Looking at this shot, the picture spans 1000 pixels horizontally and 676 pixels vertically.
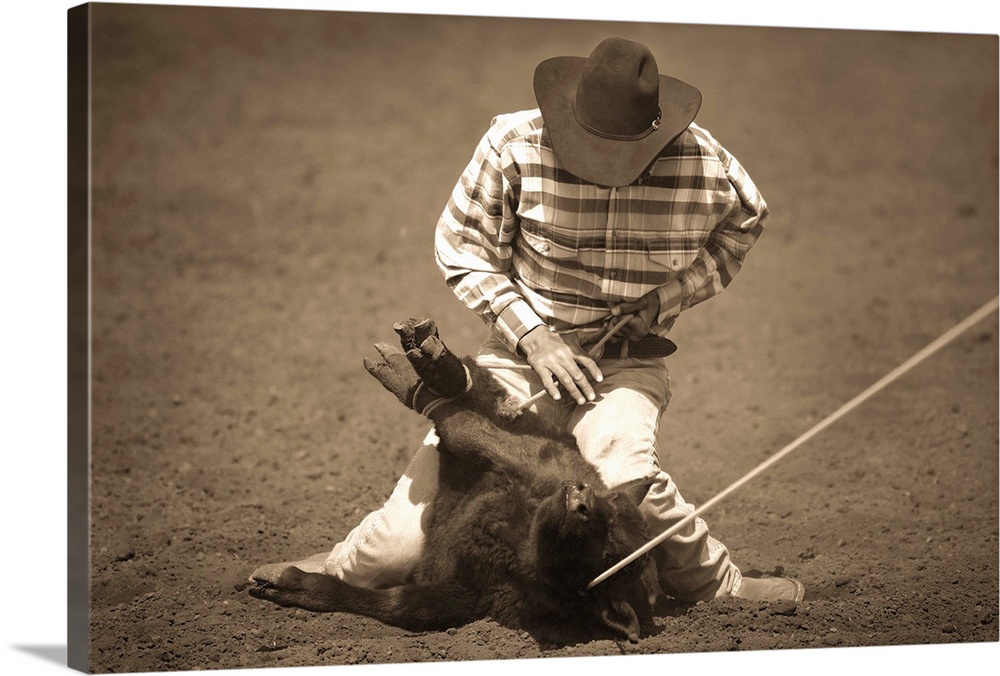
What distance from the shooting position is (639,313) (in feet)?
9.30

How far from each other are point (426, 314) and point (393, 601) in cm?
197

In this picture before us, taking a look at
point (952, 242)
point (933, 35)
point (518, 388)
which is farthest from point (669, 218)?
point (952, 242)

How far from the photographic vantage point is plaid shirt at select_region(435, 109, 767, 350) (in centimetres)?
274

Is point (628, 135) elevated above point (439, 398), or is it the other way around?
point (628, 135)

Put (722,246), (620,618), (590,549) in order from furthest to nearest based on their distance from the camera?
(722,246), (620,618), (590,549)

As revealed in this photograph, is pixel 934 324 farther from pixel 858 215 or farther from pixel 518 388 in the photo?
pixel 518 388

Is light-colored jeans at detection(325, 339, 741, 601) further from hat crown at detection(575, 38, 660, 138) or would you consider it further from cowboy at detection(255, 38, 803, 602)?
hat crown at detection(575, 38, 660, 138)

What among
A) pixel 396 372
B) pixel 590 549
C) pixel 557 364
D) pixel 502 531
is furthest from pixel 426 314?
pixel 590 549

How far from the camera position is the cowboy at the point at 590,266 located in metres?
2.70

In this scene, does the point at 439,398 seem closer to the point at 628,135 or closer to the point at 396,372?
the point at 396,372

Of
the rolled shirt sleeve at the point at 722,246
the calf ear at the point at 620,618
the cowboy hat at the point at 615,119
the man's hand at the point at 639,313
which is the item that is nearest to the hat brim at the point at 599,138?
the cowboy hat at the point at 615,119

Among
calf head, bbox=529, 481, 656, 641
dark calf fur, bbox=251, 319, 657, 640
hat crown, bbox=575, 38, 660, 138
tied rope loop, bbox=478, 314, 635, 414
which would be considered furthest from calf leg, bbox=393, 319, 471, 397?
hat crown, bbox=575, 38, 660, 138

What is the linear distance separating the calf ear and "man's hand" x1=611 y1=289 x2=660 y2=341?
61 centimetres

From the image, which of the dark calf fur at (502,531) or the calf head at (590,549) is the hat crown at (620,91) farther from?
the calf head at (590,549)
